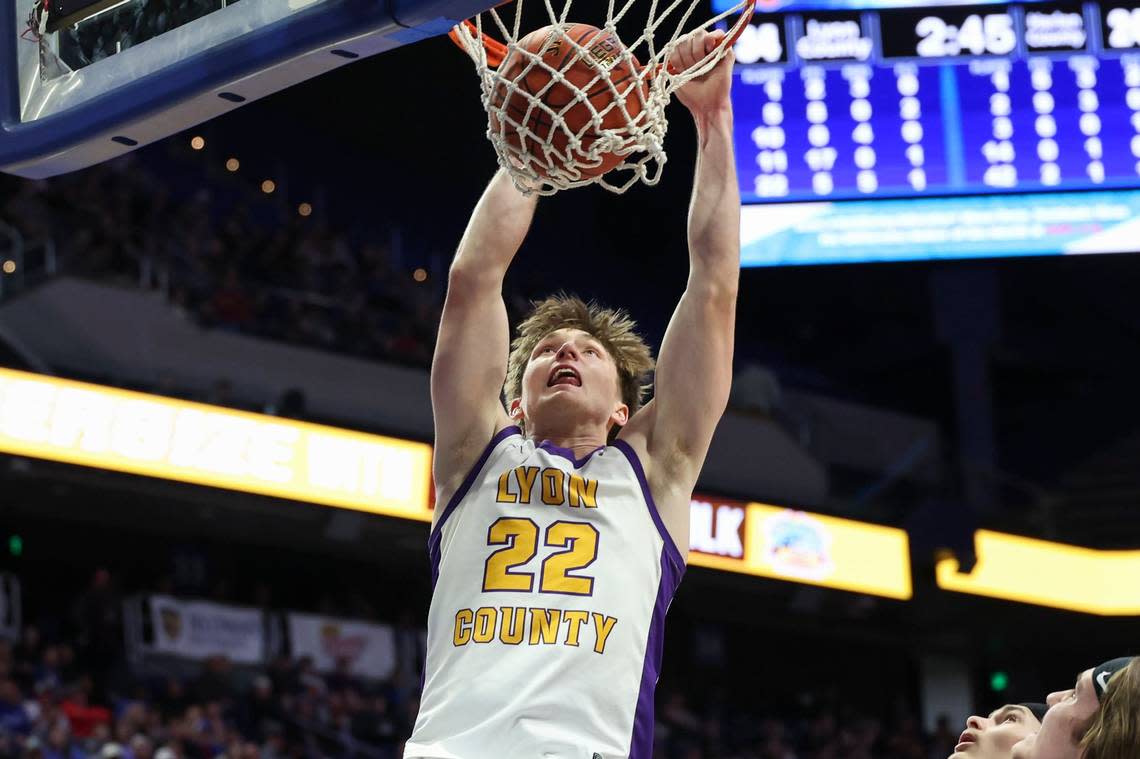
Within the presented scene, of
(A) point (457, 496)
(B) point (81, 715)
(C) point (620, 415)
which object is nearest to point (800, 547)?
(B) point (81, 715)

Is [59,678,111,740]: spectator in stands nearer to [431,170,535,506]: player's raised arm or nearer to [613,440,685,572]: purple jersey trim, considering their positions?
[431,170,535,506]: player's raised arm

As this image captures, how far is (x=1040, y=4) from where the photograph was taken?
869 cm

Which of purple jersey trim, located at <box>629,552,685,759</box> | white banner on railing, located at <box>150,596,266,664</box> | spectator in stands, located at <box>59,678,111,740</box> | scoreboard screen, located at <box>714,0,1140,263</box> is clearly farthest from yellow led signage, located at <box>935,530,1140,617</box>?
purple jersey trim, located at <box>629,552,685,759</box>

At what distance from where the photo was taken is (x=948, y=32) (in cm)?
866

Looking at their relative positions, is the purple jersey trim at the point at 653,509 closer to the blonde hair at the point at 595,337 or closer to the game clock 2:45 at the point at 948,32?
the blonde hair at the point at 595,337

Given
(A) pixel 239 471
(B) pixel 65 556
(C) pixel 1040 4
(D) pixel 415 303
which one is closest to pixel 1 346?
(A) pixel 239 471

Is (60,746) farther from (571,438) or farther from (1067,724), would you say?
(1067,724)

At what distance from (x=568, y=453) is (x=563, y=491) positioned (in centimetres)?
13

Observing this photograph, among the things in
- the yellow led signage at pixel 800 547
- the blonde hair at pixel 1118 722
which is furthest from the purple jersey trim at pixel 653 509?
the yellow led signage at pixel 800 547

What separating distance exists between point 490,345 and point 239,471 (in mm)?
8778

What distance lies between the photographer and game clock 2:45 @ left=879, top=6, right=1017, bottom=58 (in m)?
8.62

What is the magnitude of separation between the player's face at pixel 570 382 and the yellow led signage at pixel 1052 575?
1143 cm

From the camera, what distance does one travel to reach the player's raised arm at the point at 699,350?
11.6 ft

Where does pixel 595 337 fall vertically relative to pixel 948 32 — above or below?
below
